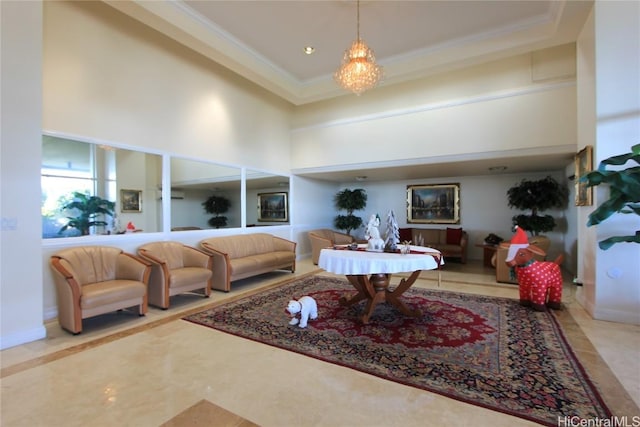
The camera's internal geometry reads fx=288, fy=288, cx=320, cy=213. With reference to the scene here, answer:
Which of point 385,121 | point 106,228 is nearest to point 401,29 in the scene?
point 385,121

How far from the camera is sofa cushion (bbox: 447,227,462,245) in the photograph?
7408mm

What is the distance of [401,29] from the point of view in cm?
479

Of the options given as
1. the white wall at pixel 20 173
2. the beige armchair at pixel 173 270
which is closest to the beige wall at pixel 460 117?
the beige armchair at pixel 173 270

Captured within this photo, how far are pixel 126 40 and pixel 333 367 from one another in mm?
5361

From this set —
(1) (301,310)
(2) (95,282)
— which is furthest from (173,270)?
(1) (301,310)

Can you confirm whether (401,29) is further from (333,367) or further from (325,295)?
(333,367)

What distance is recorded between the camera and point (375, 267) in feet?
9.83

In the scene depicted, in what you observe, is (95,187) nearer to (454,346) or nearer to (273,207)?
(273,207)

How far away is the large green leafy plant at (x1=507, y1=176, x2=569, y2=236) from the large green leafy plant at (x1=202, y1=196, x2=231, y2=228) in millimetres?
6464

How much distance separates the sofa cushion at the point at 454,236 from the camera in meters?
7.41

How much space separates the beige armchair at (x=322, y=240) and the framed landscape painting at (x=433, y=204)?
6.83 ft

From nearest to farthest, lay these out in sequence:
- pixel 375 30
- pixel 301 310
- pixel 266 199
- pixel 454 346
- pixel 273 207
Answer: pixel 454 346 → pixel 301 310 → pixel 375 30 → pixel 266 199 → pixel 273 207

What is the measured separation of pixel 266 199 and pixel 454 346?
214 inches

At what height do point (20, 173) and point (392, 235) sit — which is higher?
point (20, 173)
